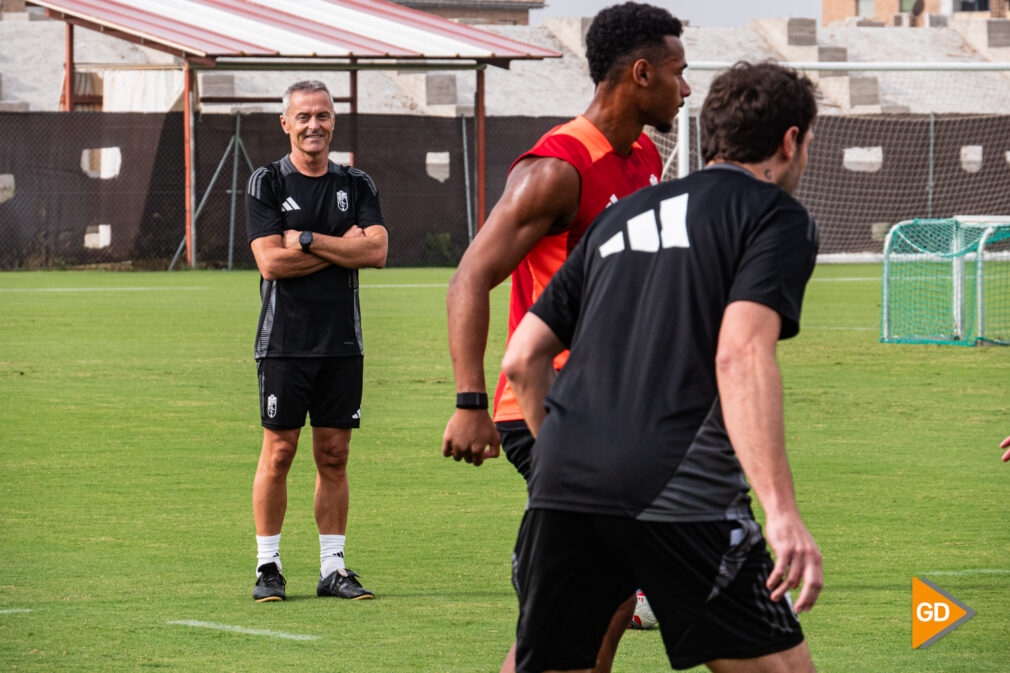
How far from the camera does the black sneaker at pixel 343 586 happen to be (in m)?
6.45

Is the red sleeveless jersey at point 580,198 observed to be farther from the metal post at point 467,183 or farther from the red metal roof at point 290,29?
the metal post at point 467,183

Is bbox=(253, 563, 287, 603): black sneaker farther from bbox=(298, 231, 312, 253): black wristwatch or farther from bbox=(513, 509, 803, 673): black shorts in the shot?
bbox=(513, 509, 803, 673): black shorts

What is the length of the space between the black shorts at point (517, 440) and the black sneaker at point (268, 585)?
2198mm

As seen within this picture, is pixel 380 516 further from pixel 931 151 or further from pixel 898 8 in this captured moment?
pixel 898 8

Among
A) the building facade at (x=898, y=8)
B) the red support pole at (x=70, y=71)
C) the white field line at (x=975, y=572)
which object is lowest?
the white field line at (x=975, y=572)

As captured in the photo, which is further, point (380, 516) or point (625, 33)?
point (380, 516)

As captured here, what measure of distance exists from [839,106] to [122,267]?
82.6ft

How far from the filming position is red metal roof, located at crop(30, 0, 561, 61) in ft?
96.3

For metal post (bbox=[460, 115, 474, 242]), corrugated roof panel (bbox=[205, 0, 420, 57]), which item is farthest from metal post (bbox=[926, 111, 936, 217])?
corrugated roof panel (bbox=[205, 0, 420, 57])

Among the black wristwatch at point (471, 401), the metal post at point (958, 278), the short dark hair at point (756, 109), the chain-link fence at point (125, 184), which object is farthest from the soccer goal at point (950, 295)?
the short dark hair at point (756, 109)

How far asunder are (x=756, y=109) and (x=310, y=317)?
12.2 ft

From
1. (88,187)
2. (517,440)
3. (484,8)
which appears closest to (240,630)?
(517,440)

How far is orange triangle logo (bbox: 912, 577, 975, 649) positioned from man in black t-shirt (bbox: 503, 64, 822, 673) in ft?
8.78

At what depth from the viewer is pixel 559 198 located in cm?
430
